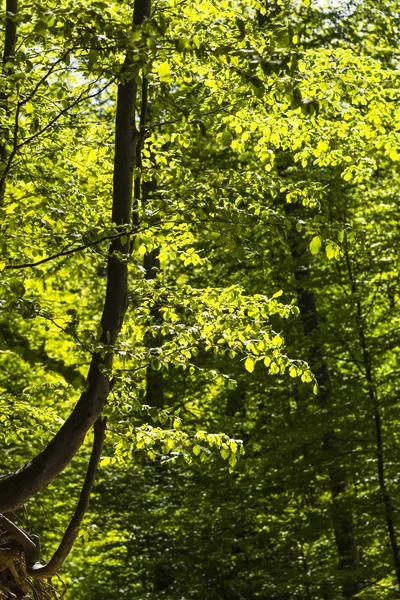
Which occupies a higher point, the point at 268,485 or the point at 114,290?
the point at 268,485

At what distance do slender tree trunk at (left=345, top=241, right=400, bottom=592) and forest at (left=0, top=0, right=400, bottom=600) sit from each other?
1.4 inches

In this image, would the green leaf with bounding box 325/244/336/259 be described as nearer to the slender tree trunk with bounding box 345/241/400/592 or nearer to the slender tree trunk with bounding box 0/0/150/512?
the slender tree trunk with bounding box 0/0/150/512

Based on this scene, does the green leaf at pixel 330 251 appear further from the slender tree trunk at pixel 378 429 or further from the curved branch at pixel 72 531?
Answer: the slender tree trunk at pixel 378 429

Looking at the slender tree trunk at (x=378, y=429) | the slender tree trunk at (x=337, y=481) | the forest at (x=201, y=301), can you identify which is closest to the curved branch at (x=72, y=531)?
the forest at (x=201, y=301)

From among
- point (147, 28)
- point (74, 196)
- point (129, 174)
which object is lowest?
point (147, 28)

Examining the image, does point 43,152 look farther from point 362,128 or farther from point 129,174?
point 362,128

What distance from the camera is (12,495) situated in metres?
4.95

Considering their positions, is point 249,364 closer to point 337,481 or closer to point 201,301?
point 201,301

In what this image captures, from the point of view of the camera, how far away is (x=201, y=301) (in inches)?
232

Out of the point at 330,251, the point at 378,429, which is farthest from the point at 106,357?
the point at 378,429

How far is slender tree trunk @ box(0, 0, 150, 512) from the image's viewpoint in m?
4.97

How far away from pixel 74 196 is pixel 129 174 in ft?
3.51

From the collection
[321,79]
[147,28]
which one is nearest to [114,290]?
[147,28]

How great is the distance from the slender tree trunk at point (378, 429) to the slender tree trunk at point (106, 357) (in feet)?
16.7
